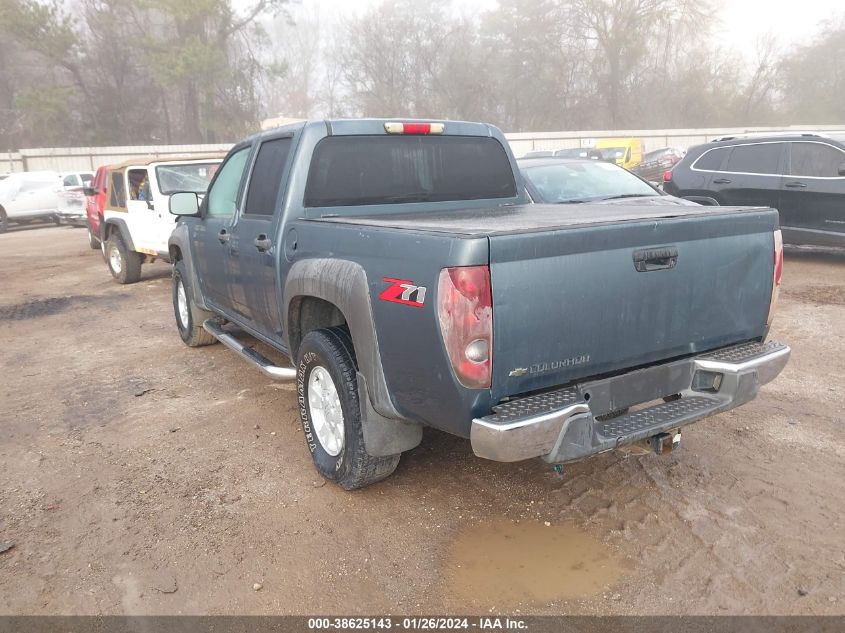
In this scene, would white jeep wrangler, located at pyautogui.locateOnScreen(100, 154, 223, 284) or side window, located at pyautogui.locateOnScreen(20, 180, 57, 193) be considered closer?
white jeep wrangler, located at pyautogui.locateOnScreen(100, 154, 223, 284)

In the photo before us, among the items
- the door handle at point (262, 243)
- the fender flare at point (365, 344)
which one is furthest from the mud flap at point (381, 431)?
the door handle at point (262, 243)

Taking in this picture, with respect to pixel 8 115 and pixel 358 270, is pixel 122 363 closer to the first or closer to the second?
pixel 358 270

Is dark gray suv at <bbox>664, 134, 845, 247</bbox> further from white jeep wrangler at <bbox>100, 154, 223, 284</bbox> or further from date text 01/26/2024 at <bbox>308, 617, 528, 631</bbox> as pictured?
date text 01/26/2024 at <bbox>308, 617, 528, 631</bbox>

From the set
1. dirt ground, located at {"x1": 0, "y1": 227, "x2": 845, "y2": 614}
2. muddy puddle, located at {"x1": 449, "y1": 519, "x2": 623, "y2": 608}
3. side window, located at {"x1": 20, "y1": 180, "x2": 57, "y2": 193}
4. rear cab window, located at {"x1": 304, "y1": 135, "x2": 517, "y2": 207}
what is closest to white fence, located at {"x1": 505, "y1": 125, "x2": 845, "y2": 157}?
side window, located at {"x1": 20, "y1": 180, "x2": 57, "y2": 193}

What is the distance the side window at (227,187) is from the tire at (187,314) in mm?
1004

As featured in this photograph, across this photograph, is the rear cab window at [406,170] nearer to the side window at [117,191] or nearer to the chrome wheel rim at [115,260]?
the side window at [117,191]

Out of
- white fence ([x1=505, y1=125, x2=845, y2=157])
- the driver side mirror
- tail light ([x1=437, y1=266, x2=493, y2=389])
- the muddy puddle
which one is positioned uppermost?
white fence ([x1=505, y1=125, x2=845, y2=157])

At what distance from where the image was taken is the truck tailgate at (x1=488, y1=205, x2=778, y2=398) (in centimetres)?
259

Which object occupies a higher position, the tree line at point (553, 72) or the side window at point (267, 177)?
the tree line at point (553, 72)

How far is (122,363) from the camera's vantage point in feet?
20.6

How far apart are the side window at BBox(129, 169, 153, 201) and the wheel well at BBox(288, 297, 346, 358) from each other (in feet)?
21.8

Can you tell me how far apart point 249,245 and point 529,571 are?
2.66 metres

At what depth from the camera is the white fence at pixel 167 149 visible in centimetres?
3041

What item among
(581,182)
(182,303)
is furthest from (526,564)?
(581,182)
